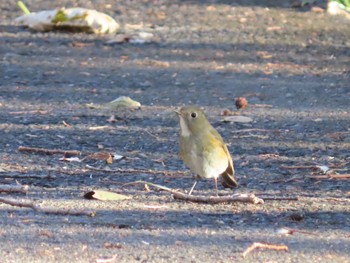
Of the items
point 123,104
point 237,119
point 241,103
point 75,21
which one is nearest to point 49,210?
point 237,119

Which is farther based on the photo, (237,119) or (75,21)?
(75,21)

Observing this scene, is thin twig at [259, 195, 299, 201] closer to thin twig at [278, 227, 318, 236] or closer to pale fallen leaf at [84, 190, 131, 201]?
thin twig at [278, 227, 318, 236]

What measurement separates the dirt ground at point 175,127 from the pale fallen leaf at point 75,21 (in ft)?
0.43

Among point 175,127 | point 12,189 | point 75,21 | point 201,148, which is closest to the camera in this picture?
point 201,148

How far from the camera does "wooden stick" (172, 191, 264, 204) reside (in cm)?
546

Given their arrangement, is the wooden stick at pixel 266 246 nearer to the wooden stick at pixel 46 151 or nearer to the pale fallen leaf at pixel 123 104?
the wooden stick at pixel 46 151

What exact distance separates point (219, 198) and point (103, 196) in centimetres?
64

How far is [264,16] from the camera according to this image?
1151 cm

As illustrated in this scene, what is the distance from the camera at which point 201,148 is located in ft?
18.0

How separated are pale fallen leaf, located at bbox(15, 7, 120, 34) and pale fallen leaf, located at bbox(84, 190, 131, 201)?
5.24 meters

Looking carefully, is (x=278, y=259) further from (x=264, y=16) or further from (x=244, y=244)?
(x=264, y=16)

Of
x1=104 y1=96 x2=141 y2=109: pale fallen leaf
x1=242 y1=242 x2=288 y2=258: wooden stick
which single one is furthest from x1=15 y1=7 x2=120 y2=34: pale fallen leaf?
x1=242 y1=242 x2=288 y2=258: wooden stick

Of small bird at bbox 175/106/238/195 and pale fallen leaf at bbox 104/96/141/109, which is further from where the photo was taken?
pale fallen leaf at bbox 104/96/141/109

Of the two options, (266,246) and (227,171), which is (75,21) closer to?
(227,171)
